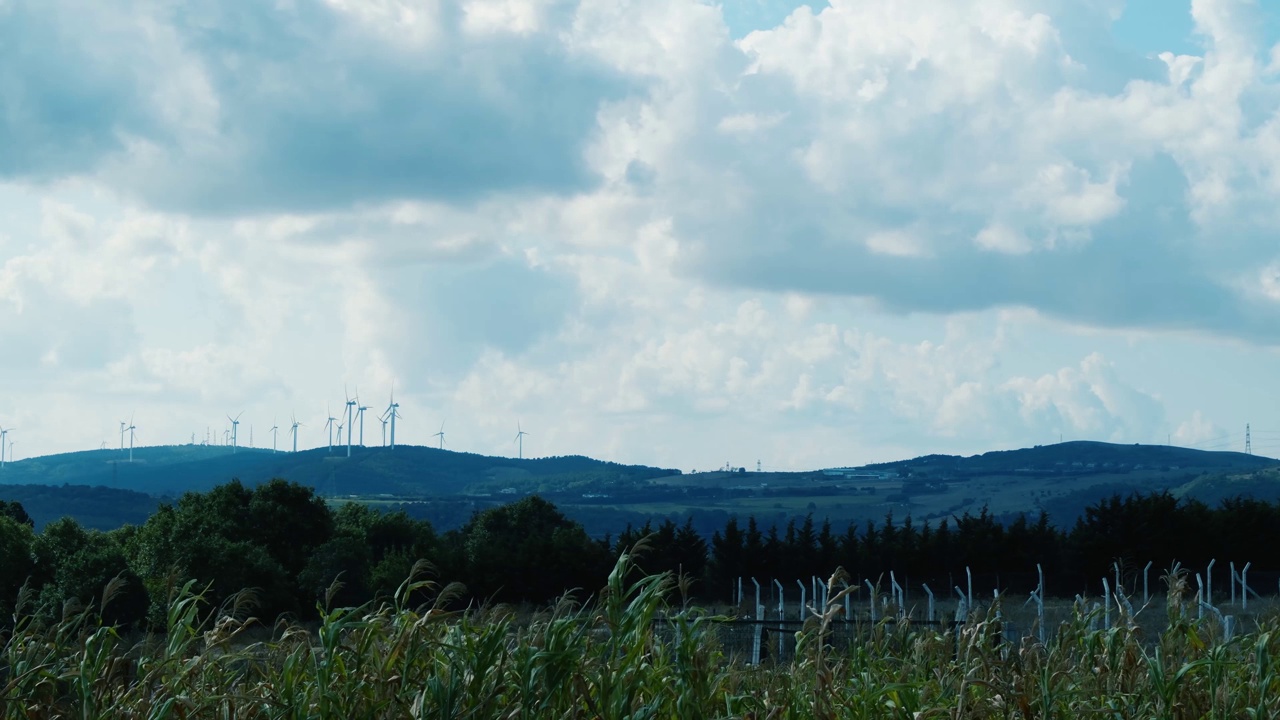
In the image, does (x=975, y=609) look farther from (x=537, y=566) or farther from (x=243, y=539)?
(x=243, y=539)

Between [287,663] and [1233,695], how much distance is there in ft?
21.9

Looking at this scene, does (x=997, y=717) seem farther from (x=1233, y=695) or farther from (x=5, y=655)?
(x=5, y=655)

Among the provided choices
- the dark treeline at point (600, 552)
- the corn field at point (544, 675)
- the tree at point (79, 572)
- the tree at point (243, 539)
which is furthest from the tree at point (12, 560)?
the corn field at point (544, 675)

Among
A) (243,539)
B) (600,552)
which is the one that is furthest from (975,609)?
(243,539)

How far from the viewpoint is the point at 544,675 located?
30.5ft

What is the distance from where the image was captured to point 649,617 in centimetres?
970

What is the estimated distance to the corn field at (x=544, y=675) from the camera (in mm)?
9148

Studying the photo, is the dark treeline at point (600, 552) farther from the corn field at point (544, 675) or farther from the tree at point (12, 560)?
the corn field at point (544, 675)

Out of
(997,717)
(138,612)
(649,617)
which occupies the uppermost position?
(649,617)

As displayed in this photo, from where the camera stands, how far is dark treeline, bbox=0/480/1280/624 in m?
74.0

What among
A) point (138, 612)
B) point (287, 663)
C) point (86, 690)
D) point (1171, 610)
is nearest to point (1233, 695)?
point (1171, 610)

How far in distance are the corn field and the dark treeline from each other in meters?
61.3

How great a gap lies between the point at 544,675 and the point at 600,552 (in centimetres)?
7778

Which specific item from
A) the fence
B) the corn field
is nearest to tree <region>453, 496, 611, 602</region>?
the fence
